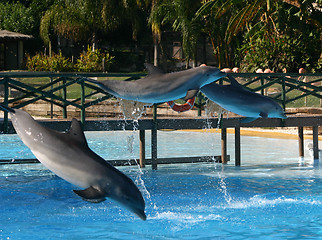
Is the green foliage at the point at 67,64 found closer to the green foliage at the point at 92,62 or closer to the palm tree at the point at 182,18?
the green foliage at the point at 92,62

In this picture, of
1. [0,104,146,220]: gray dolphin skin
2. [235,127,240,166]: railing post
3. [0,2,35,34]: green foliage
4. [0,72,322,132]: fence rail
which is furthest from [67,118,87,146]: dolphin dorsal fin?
[0,2,35,34]: green foliage

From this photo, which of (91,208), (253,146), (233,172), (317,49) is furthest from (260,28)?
(91,208)

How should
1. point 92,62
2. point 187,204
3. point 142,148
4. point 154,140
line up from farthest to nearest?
point 92,62
point 142,148
point 154,140
point 187,204

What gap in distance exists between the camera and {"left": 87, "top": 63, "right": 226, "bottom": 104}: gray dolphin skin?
5.14 m

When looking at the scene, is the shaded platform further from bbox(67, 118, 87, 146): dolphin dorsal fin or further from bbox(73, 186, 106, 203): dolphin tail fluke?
bbox(73, 186, 106, 203): dolphin tail fluke

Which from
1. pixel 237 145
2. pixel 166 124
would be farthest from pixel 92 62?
pixel 166 124

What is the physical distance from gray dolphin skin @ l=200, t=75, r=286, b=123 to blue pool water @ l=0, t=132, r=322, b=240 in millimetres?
3641

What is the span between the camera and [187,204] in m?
12.0

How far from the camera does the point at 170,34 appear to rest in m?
45.4

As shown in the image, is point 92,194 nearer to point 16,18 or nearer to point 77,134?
point 77,134

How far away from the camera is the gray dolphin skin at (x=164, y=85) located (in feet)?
16.9

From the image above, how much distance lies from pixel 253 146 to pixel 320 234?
38.6ft

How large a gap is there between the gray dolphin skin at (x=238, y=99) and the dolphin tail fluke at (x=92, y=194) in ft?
6.25

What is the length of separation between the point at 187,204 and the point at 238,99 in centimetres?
614
